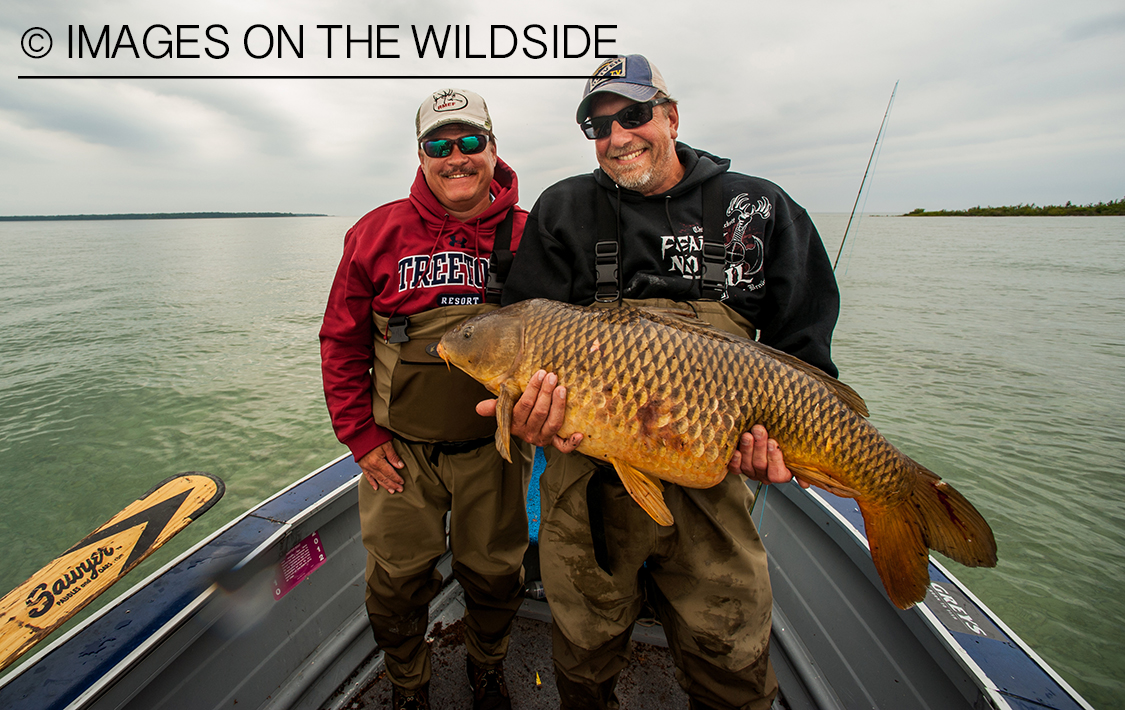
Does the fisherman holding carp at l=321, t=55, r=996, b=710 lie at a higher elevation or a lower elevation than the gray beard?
lower

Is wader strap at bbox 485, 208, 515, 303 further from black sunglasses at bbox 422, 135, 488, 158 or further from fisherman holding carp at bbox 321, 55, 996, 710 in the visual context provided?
black sunglasses at bbox 422, 135, 488, 158

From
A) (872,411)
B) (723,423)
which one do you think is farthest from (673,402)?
(872,411)

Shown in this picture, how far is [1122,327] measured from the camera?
13.9m

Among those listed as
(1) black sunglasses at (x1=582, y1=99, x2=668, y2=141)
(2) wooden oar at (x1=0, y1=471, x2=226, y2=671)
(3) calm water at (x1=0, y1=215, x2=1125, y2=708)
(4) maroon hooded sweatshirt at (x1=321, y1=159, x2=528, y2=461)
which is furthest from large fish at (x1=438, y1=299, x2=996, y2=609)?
(3) calm water at (x1=0, y1=215, x2=1125, y2=708)

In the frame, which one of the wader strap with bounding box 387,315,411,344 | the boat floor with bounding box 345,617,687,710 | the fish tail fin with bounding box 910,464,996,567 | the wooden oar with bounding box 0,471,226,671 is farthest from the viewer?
the boat floor with bounding box 345,617,687,710

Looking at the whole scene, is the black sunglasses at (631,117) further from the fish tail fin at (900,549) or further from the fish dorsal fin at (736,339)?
the fish tail fin at (900,549)

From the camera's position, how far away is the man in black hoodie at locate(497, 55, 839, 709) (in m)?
1.84

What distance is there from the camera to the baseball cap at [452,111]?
2.21 meters

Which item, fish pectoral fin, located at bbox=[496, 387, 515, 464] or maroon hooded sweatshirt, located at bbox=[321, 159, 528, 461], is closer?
fish pectoral fin, located at bbox=[496, 387, 515, 464]

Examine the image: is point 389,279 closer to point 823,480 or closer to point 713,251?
point 713,251

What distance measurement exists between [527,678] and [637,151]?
2.85 metres

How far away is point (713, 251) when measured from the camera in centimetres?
190

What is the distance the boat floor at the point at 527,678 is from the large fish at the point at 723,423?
153 centimetres

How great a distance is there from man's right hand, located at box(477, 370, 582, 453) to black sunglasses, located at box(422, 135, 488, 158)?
1176 mm
